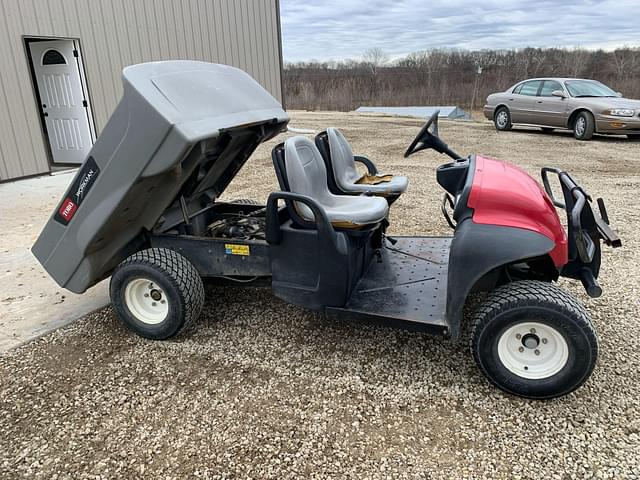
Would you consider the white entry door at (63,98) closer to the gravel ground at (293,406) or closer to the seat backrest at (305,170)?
the gravel ground at (293,406)

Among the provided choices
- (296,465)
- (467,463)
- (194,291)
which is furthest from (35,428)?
(467,463)

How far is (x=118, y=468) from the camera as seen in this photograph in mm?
2107

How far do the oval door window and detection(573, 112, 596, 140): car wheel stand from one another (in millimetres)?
10527

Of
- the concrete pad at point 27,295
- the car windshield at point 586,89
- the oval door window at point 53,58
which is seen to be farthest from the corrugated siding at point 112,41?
the car windshield at point 586,89

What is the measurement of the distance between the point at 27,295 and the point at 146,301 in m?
1.25

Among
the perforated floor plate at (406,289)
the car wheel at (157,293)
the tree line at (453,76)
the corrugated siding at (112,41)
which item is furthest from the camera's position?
the tree line at (453,76)

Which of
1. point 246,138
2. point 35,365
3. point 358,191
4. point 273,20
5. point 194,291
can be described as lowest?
point 35,365

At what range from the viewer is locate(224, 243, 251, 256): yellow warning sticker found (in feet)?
9.93

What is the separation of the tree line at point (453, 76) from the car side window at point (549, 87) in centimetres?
1455

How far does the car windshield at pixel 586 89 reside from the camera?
11.1m

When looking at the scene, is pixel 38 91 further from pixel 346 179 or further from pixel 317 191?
pixel 317 191

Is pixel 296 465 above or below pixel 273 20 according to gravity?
below

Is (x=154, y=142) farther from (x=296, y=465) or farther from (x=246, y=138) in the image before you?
(x=296, y=465)

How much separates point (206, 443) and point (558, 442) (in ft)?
5.15
